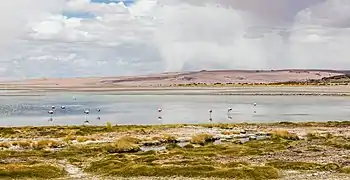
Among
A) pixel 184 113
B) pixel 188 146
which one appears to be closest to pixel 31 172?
pixel 188 146

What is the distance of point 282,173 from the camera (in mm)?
30906

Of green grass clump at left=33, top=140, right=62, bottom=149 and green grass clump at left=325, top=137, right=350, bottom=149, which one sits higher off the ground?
green grass clump at left=33, top=140, right=62, bottom=149

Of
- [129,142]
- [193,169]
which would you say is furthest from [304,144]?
[193,169]

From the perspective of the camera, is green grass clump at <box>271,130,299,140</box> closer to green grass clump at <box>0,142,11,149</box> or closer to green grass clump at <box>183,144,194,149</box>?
green grass clump at <box>183,144,194,149</box>

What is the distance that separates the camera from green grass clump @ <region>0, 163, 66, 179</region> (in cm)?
3108

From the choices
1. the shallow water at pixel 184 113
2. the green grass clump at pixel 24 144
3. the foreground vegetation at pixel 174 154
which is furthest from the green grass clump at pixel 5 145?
the shallow water at pixel 184 113

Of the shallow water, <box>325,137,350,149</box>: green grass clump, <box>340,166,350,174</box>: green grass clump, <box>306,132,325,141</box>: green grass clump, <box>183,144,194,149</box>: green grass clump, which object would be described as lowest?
<box>340,166,350,174</box>: green grass clump

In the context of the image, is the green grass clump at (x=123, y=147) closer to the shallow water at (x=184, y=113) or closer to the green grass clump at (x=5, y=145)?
the green grass clump at (x=5, y=145)

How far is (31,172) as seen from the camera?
31.8 meters

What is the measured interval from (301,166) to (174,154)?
1020 centimetres

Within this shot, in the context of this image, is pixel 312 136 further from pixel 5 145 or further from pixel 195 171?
pixel 5 145

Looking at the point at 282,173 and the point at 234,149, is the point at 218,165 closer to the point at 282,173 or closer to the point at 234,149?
the point at 282,173

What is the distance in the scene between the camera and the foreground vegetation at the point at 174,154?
31.4 meters

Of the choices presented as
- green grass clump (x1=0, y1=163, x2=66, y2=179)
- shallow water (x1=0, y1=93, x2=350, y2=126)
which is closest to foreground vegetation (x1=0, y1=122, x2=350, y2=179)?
green grass clump (x1=0, y1=163, x2=66, y2=179)
